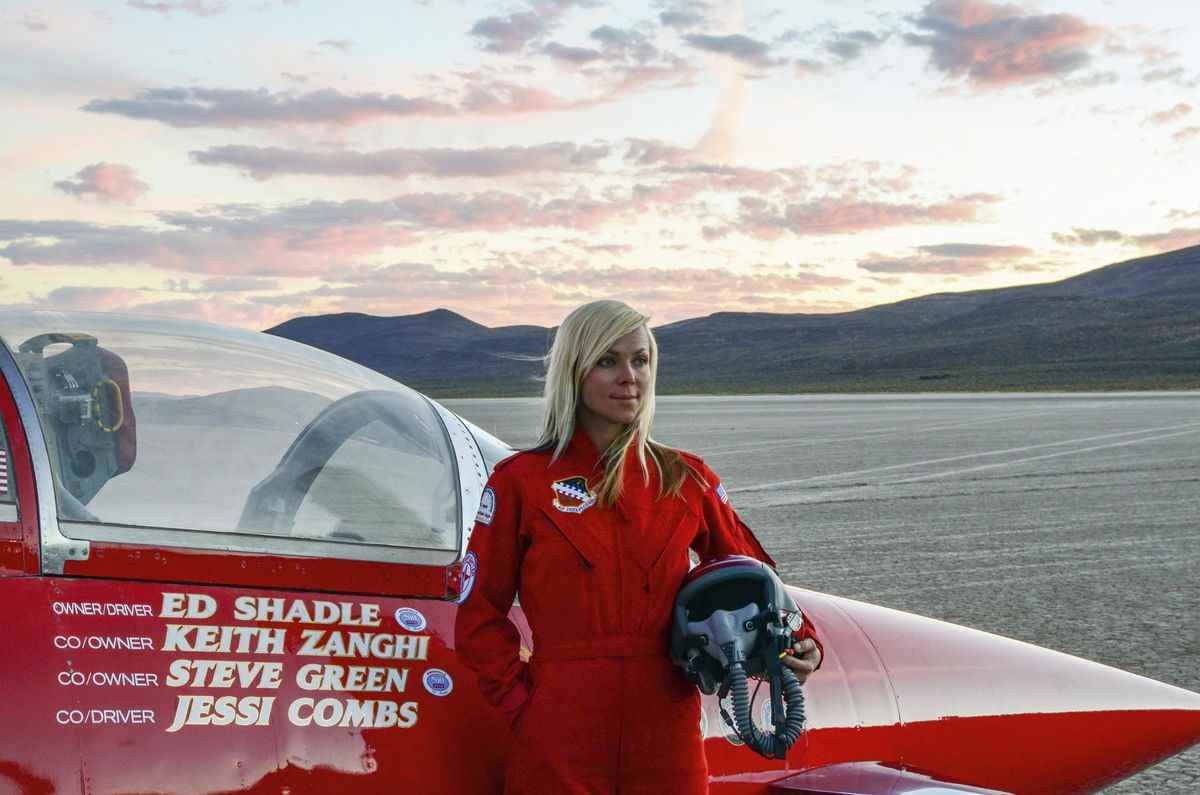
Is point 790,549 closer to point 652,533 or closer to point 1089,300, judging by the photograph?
point 652,533

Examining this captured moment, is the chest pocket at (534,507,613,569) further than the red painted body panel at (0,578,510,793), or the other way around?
the chest pocket at (534,507,613,569)

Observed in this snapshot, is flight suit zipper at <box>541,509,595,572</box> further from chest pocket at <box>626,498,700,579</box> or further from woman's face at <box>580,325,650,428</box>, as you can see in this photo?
woman's face at <box>580,325,650,428</box>

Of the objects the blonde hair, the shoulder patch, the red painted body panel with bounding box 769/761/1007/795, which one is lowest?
the red painted body panel with bounding box 769/761/1007/795

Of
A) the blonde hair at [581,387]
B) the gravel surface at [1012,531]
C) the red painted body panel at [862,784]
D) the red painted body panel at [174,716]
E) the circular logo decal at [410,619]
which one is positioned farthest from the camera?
the gravel surface at [1012,531]

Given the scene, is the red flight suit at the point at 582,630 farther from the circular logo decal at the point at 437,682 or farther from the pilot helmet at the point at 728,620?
the circular logo decal at the point at 437,682

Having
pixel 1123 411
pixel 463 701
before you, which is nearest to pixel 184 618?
pixel 463 701

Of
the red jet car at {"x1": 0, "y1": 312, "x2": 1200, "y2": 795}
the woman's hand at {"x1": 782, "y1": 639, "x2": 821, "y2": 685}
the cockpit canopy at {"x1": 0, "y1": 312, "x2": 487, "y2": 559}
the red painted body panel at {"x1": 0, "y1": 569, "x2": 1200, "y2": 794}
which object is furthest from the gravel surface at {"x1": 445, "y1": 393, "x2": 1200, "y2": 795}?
the woman's hand at {"x1": 782, "y1": 639, "x2": 821, "y2": 685}

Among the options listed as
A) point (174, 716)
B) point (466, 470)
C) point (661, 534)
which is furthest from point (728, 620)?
point (174, 716)

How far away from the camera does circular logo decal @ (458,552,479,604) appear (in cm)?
278

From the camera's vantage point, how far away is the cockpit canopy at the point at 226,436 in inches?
115

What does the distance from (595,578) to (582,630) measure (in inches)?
4.6

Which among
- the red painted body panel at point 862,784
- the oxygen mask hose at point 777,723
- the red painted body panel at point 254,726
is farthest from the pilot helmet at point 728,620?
the red painted body panel at point 862,784

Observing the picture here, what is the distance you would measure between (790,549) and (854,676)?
26.4ft

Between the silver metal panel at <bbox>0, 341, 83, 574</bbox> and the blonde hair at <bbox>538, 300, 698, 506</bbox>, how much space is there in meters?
1.10
